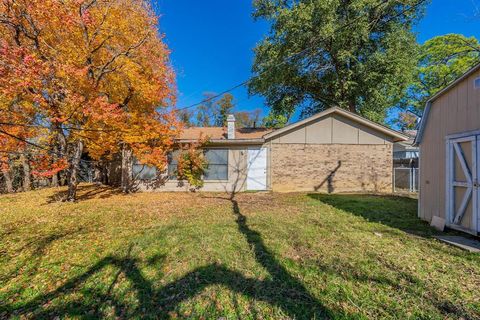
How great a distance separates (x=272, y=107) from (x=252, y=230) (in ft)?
46.6

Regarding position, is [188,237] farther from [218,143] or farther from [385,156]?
[385,156]

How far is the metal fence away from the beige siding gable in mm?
2185

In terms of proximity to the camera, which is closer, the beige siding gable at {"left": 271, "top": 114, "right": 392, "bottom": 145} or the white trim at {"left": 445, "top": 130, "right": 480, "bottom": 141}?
the white trim at {"left": 445, "top": 130, "right": 480, "bottom": 141}

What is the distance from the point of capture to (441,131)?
17.9 feet

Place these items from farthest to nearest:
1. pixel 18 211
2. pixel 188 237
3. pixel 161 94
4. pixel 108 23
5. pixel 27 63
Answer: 1. pixel 161 94
2. pixel 108 23
3. pixel 18 211
4. pixel 27 63
5. pixel 188 237

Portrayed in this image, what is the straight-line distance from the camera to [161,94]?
404 inches

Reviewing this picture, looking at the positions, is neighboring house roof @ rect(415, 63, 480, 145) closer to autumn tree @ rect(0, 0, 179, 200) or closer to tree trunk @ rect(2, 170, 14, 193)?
autumn tree @ rect(0, 0, 179, 200)

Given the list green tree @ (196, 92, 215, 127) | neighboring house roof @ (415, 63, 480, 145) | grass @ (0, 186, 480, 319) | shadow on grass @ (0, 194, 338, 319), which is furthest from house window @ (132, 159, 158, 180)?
green tree @ (196, 92, 215, 127)

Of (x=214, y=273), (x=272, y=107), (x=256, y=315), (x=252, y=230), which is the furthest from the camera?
(x=272, y=107)

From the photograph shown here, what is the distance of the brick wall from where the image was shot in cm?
1180

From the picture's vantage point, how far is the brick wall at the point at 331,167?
11.8 metres

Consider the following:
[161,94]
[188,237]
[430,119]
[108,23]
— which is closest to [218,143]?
[161,94]

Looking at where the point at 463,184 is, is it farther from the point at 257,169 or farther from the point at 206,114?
the point at 206,114

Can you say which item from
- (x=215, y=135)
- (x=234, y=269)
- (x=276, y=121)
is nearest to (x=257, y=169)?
(x=215, y=135)
